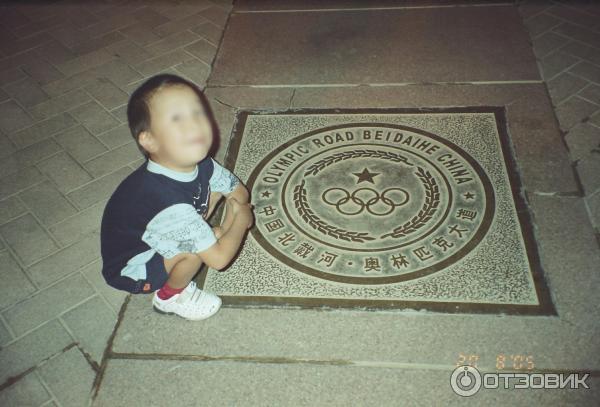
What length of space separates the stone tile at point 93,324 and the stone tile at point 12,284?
31cm

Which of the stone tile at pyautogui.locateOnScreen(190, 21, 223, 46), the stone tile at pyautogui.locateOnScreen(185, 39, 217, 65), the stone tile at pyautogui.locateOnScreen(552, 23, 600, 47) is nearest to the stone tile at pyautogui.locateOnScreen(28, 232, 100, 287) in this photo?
the stone tile at pyautogui.locateOnScreen(185, 39, 217, 65)

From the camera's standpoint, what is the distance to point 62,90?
3590 millimetres

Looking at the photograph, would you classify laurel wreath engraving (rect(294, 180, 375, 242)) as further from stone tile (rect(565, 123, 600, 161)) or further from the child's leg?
stone tile (rect(565, 123, 600, 161))

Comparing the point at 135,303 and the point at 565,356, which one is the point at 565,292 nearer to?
the point at 565,356

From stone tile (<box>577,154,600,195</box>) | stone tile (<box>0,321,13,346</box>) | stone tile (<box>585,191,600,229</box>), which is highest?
stone tile (<box>577,154,600,195</box>)

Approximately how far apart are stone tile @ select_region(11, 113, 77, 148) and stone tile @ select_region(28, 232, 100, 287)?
3.75 feet

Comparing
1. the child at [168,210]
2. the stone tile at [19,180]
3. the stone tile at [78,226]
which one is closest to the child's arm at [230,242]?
the child at [168,210]

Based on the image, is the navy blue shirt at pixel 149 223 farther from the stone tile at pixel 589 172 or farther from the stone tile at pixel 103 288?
the stone tile at pixel 589 172

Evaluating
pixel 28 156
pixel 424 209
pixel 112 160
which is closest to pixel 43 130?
pixel 28 156

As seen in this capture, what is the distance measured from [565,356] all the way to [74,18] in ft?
15.7

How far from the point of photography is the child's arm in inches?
73.6

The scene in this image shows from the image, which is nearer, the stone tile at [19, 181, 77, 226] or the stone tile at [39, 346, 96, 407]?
the stone tile at [39, 346, 96, 407]

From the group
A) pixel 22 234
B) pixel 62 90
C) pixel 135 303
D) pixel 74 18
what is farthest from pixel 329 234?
pixel 74 18

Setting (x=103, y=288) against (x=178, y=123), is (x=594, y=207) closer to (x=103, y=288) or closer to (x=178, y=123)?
(x=178, y=123)
